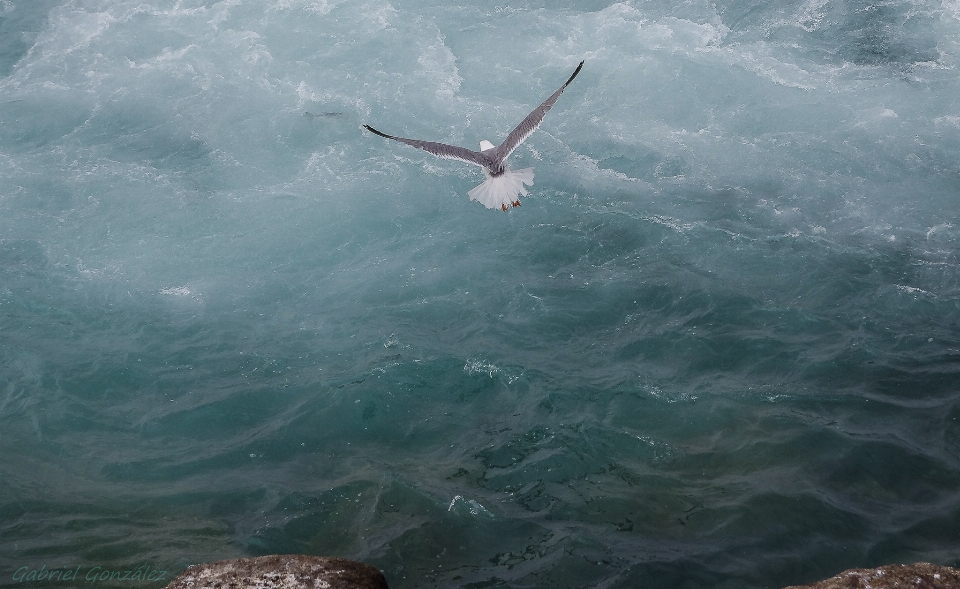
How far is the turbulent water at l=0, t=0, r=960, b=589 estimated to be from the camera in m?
12.8

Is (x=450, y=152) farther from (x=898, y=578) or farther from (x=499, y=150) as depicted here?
(x=898, y=578)

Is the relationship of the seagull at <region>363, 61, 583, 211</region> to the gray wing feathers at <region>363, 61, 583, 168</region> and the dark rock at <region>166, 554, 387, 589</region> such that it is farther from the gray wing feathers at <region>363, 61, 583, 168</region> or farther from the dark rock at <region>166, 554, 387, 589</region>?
the dark rock at <region>166, 554, 387, 589</region>

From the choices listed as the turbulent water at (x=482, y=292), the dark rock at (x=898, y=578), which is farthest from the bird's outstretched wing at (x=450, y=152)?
the dark rock at (x=898, y=578)

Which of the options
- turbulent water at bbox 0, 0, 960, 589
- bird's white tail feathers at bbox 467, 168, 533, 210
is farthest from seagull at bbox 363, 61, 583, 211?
turbulent water at bbox 0, 0, 960, 589

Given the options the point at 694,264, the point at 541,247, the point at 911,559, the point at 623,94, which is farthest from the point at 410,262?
the point at 911,559

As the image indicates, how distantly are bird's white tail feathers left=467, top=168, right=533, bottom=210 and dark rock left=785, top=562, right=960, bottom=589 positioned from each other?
7.51 meters

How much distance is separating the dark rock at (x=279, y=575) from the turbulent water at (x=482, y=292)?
130 centimetres

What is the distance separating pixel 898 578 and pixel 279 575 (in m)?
7.18

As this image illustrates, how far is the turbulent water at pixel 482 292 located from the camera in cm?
1277

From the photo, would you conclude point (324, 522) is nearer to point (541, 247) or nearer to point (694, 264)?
point (541, 247)

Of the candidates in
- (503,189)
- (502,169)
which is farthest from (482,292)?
(502,169)

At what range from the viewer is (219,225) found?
18672 millimetres

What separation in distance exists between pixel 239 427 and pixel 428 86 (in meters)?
10.2

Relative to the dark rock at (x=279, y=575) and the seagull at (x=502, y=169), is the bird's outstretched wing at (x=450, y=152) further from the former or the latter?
the dark rock at (x=279, y=575)
